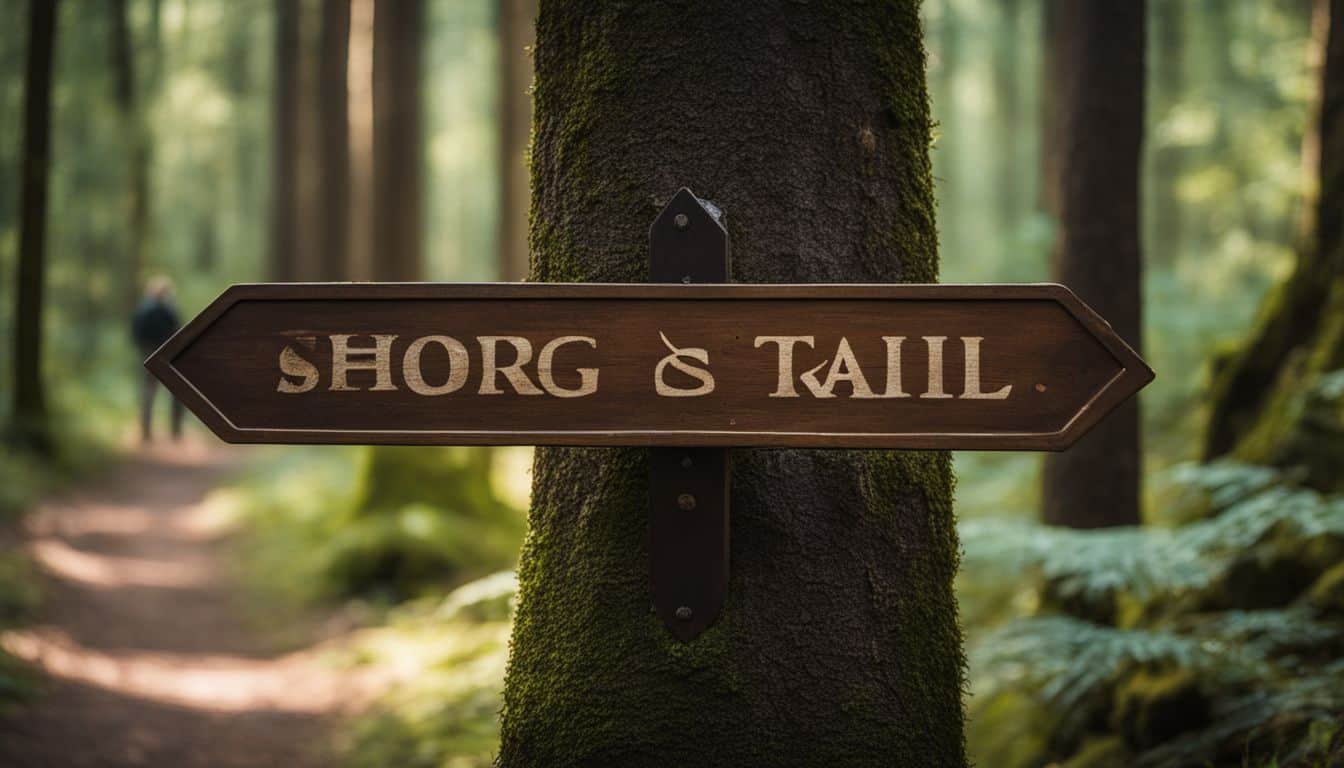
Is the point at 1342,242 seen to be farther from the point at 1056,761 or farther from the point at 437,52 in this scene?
the point at 437,52

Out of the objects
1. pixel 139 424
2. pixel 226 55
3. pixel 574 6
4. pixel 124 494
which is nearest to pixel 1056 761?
pixel 574 6

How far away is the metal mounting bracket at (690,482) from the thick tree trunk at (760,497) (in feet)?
0.23

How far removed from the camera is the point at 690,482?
1.98 meters

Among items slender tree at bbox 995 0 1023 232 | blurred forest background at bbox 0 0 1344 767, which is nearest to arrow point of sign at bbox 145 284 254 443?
blurred forest background at bbox 0 0 1344 767

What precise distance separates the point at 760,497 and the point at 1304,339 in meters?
5.12

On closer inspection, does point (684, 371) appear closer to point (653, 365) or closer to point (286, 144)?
point (653, 365)

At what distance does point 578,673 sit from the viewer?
2.09m

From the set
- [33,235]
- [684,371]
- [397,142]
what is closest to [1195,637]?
[684,371]

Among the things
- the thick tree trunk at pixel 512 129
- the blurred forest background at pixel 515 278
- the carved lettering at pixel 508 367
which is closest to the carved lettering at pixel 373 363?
the carved lettering at pixel 508 367

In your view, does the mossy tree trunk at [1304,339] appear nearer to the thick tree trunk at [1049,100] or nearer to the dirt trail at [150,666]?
the dirt trail at [150,666]

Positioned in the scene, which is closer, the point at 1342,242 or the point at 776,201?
the point at 776,201

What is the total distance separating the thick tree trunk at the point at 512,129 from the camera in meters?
13.1

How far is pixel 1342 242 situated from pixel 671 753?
5.45 m

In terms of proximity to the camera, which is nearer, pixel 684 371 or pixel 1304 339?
pixel 684 371
